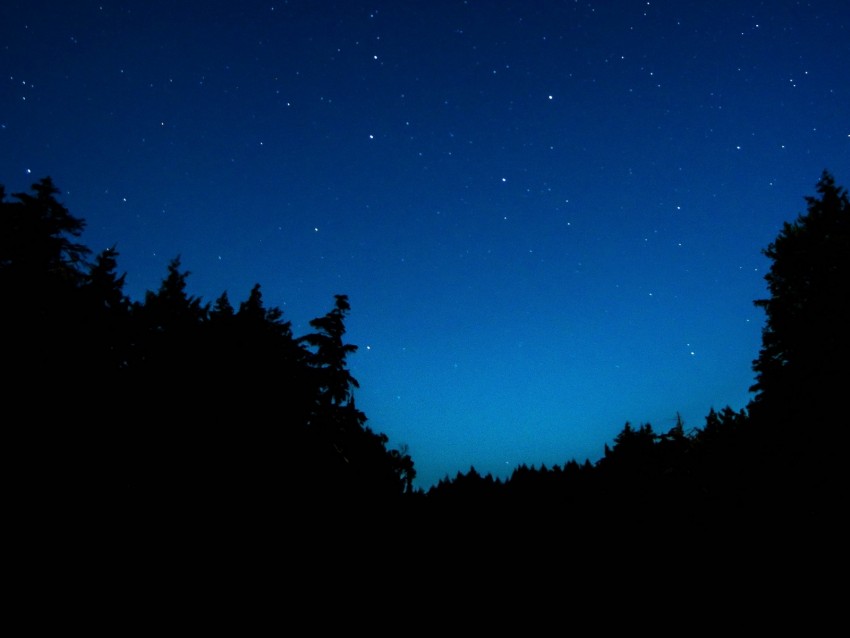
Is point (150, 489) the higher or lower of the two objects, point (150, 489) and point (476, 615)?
the higher

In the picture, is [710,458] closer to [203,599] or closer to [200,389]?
[203,599]

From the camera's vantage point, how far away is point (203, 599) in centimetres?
738

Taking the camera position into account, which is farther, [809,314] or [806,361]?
[809,314]

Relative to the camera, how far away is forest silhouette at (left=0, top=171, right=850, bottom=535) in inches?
281

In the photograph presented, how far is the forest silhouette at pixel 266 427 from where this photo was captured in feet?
23.4

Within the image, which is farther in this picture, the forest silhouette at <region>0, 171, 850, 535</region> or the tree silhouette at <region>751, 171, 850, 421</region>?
the tree silhouette at <region>751, 171, 850, 421</region>

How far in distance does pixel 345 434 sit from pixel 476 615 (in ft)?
45.0

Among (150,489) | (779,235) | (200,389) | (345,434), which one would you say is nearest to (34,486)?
(150,489)

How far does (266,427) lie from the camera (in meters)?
10.9

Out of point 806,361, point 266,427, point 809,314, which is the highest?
point 809,314

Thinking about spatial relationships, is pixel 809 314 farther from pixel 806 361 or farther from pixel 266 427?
pixel 266 427

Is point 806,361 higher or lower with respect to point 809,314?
lower

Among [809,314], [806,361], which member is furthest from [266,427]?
[809,314]

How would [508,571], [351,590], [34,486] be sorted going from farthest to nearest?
[34,486], [351,590], [508,571]
